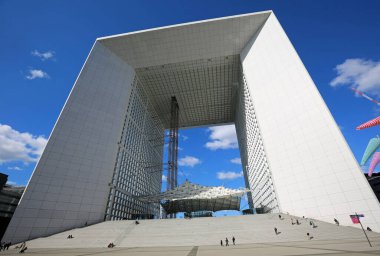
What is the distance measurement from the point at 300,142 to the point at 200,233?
692 inches

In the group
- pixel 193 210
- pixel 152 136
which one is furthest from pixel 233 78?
pixel 193 210

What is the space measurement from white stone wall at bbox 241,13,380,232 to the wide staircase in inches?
107

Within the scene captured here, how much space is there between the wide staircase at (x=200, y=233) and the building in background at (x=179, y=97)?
10.3ft

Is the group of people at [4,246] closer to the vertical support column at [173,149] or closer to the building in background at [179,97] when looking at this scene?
the building in background at [179,97]

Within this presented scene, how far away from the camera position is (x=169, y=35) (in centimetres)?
3912

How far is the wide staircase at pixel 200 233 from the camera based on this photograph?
1939 centimetres

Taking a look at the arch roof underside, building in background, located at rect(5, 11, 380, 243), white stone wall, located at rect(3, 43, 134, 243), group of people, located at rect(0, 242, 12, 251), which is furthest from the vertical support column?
group of people, located at rect(0, 242, 12, 251)

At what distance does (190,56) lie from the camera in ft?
137

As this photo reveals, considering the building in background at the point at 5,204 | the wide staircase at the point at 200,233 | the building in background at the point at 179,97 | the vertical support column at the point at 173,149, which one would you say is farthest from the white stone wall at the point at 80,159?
the vertical support column at the point at 173,149

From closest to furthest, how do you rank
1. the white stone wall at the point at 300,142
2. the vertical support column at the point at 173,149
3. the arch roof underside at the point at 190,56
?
the white stone wall at the point at 300,142 → the arch roof underside at the point at 190,56 → the vertical support column at the point at 173,149

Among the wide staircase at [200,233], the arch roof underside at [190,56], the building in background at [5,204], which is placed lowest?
the wide staircase at [200,233]

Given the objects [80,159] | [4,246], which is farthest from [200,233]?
[80,159]

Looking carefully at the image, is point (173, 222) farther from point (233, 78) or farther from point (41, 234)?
point (233, 78)

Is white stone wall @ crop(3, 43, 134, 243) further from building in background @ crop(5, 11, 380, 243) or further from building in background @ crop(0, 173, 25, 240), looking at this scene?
building in background @ crop(0, 173, 25, 240)
